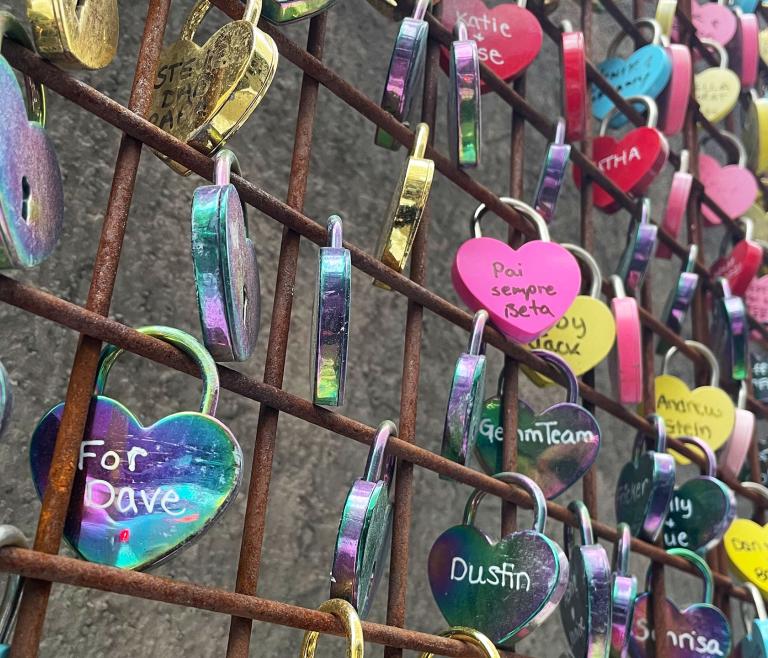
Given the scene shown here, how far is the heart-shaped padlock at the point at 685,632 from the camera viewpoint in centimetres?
62

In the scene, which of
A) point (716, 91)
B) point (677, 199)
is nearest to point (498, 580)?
point (677, 199)

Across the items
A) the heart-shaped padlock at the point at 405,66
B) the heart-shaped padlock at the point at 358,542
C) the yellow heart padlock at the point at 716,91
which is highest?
the yellow heart padlock at the point at 716,91

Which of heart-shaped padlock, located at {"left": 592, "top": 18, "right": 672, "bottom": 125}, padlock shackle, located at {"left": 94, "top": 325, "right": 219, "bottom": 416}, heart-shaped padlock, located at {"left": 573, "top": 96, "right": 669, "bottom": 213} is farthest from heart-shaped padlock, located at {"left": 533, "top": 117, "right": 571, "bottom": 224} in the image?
padlock shackle, located at {"left": 94, "top": 325, "right": 219, "bottom": 416}

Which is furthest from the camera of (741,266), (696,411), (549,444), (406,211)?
(741,266)

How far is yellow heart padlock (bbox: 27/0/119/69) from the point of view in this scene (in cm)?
33

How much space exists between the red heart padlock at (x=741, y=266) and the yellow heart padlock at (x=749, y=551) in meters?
0.29

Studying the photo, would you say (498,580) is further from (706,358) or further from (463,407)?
(706,358)

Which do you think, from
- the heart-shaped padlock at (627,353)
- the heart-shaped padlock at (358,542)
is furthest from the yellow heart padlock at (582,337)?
the heart-shaped padlock at (358,542)

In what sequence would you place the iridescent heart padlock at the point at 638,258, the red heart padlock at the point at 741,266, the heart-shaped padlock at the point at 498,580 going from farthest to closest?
the red heart padlock at the point at 741,266 < the iridescent heart padlock at the point at 638,258 < the heart-shaped padlock at the point at 498,580

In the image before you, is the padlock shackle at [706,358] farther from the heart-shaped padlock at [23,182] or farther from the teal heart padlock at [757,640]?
the heart-shaped padlock at [23,182]

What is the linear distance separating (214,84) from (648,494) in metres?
0.43

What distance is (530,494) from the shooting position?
1.70ft

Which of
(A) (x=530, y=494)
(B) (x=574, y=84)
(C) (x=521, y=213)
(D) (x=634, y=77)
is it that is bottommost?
(A) (x=530, y=494)

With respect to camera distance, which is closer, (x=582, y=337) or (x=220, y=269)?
(x=220, y=269)
